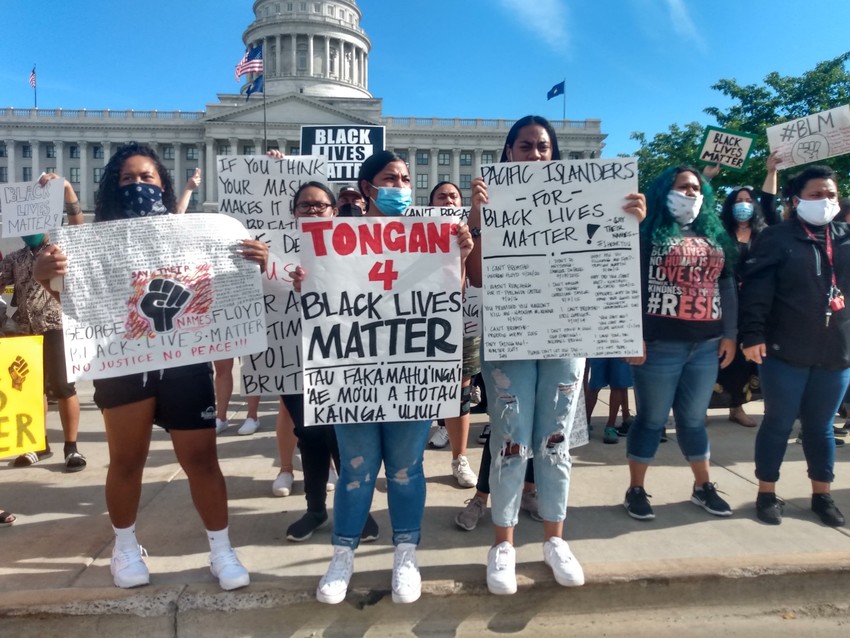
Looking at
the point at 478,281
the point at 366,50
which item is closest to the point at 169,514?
the point at 478,281

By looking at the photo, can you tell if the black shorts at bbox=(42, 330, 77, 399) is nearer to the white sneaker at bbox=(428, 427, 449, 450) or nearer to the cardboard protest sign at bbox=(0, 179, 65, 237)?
the cardboard protest sign at bbox=(0, 179, 65, 237)

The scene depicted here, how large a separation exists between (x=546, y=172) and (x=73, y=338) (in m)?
2.20

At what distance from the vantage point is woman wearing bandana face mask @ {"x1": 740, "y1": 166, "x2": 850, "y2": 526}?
339 cm

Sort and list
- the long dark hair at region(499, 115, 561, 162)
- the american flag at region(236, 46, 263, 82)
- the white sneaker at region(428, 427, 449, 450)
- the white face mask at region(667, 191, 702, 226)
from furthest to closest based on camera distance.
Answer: the american flag at region(236, 46, 263, 82) → the white sneaker at region(428, 427, 449, 450) → the white face mask at region(667, 191, 702, 226) → the long dark hair at region(499, 115, 561, 162)

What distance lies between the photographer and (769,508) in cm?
351

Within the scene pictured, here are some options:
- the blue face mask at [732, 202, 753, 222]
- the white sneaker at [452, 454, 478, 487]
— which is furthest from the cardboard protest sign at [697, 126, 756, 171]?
the white sneaker at [452, 454, 478, 487]

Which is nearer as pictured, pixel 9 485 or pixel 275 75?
pixel 9 485

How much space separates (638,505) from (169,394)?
267 cm

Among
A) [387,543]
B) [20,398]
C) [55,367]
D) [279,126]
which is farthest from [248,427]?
[279,126]

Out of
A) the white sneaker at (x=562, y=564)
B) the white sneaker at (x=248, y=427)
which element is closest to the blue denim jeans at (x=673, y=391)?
the white sneaker at (x=562, y=564)

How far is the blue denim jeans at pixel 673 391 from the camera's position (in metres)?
3.42

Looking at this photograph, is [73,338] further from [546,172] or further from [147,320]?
[546,172]

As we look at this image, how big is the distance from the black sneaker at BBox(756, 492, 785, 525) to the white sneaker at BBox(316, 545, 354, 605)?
2.43 meters

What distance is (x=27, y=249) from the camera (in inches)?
185
